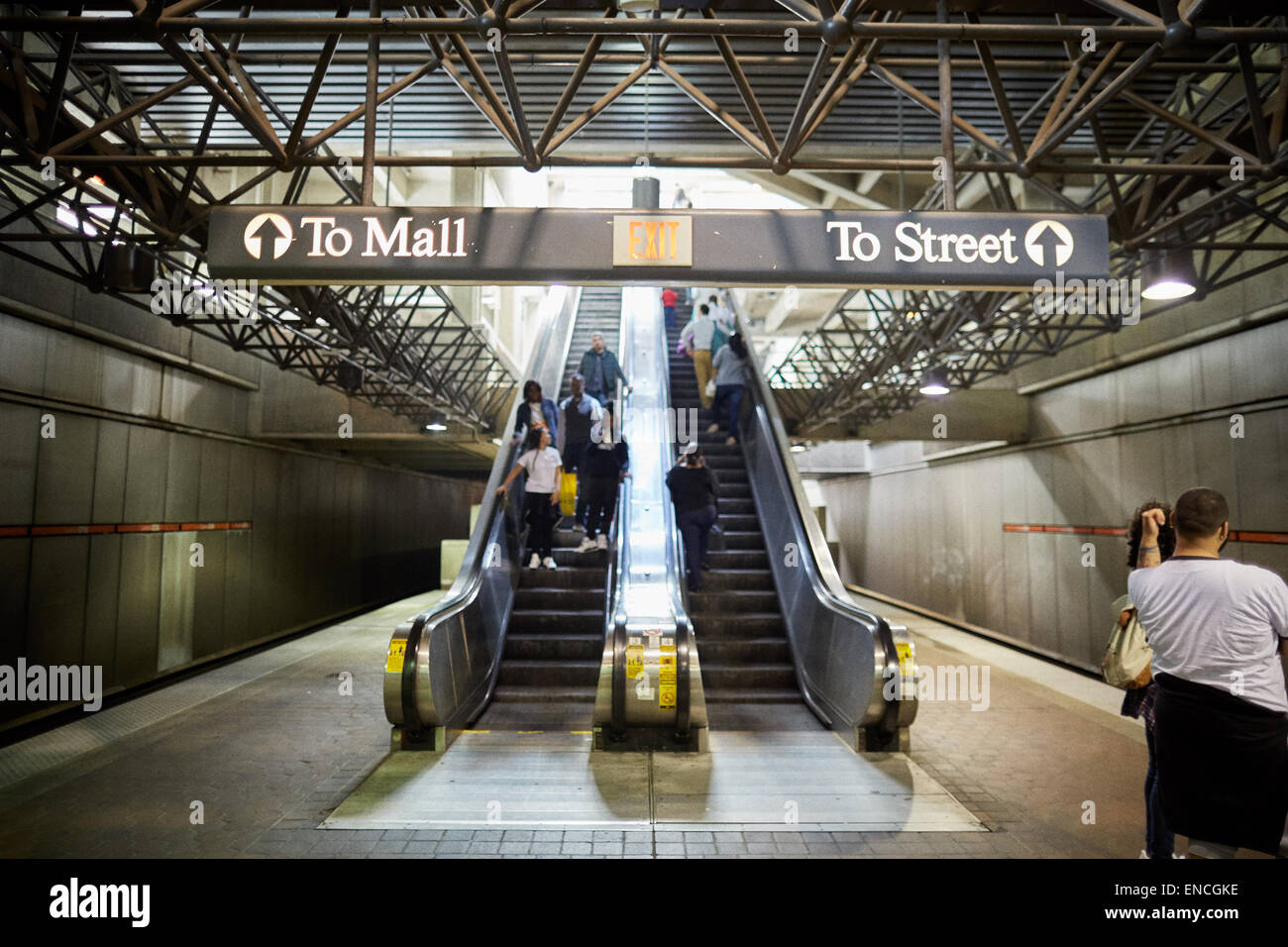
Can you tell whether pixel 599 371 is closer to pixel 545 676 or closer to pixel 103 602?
pixel 545 676

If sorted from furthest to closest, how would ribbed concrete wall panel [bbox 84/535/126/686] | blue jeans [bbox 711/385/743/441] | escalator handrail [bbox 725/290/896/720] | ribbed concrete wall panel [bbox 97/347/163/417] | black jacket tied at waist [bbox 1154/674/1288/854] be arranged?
1. blue jeans [bbox 711/385/743/441]
2. ribbed concrete wall panel [bbox 97/347/163/417]
3. ribbed concrete wall panel [bbox 84/535/126/686]
4. escalator handrail [bbox 725/290/896/720]
5. black jacket tied at waist [bbox 1154/674/1288/854]

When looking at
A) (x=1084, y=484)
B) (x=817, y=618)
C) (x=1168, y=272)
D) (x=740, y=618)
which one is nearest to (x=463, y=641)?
(x=740, y=618)

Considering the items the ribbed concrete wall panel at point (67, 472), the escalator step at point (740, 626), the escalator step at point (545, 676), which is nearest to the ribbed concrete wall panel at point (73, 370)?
the ribbed concrete wall panel at point (67, 472)

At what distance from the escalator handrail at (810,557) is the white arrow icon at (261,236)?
4.83 meters

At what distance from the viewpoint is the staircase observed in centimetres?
709

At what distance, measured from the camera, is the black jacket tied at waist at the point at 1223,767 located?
257cm

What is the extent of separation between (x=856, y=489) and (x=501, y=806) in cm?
1995

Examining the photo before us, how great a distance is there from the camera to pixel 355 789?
193 inches

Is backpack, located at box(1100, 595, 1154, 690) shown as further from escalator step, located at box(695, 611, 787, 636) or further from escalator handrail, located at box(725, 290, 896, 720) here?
escalator step, located at box(695, 611, 787, 636)

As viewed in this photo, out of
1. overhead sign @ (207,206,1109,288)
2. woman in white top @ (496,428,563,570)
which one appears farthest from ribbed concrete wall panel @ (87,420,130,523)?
overhead sign @ (207,206,1109,288)

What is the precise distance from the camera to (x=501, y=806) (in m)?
4.55

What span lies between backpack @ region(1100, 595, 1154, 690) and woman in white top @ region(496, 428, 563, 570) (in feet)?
18.3
